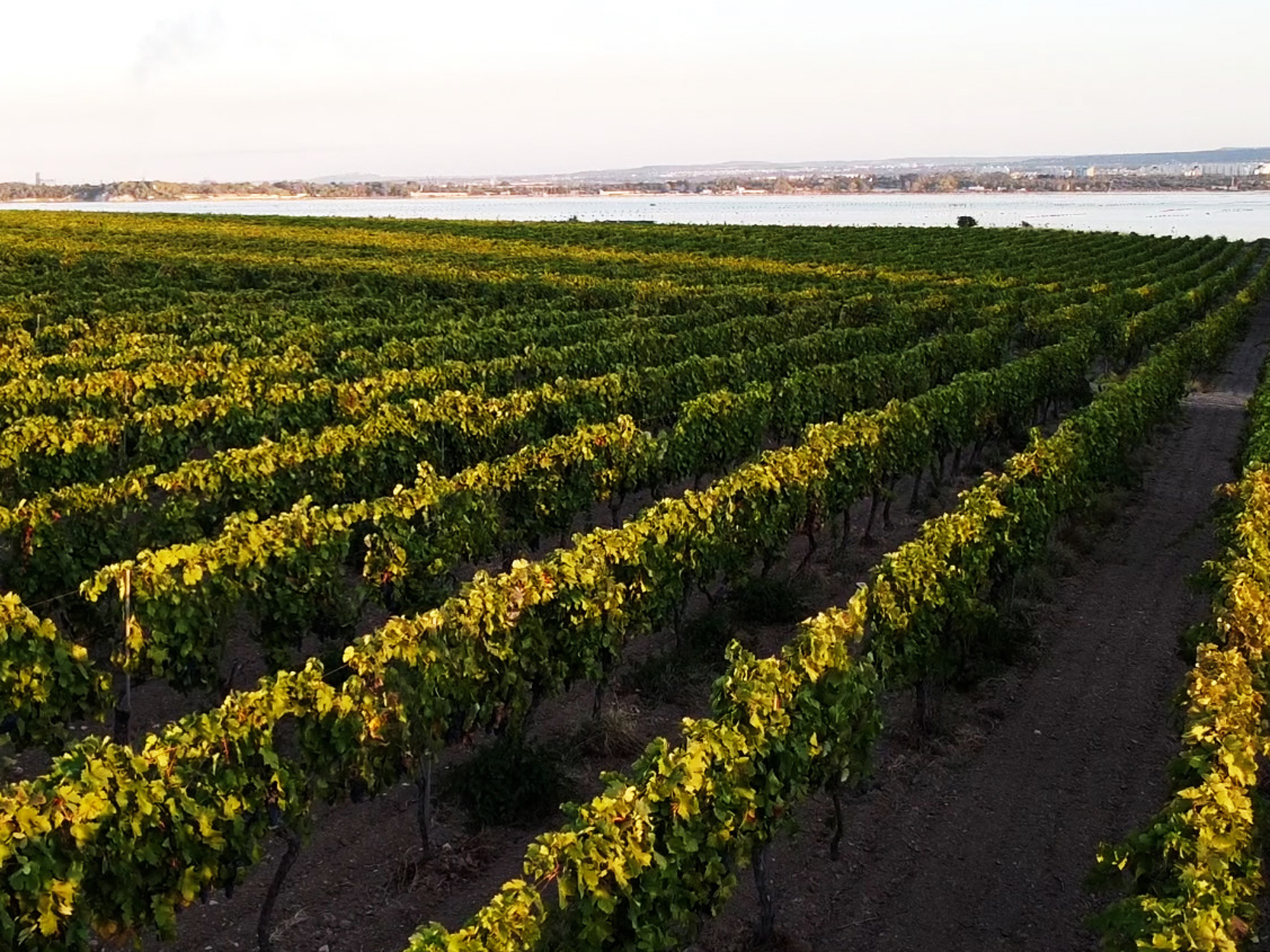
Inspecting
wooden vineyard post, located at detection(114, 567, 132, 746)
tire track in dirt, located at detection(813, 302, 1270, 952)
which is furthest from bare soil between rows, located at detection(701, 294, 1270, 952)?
Answer: wooden vineyard post, located at detection(114, 567, 132, 746)

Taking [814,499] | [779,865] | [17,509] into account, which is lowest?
[779,865]

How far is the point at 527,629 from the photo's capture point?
9602 mm

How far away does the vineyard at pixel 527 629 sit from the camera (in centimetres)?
670

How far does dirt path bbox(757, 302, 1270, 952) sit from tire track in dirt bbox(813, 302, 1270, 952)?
0.6 inches

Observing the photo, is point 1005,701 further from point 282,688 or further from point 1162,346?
point 1162,346

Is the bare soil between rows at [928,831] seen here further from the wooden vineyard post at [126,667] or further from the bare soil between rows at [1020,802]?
the wooden vineyard post at [126,667]

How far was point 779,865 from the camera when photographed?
888 cm

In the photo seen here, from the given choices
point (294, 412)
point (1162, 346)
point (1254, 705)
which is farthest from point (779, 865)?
point (1162, 346)

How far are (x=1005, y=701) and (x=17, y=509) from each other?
1027cm

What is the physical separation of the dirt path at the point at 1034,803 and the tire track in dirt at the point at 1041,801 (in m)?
0.02

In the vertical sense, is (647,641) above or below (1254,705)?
below

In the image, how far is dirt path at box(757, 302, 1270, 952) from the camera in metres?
8.12

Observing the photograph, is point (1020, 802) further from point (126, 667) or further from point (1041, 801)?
point (126, 667)

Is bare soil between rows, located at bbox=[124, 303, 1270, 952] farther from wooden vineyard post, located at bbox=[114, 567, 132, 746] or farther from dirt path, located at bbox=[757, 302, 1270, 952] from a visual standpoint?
wooden vineyard post, located at bbox=[114, 567, 132, 746]
